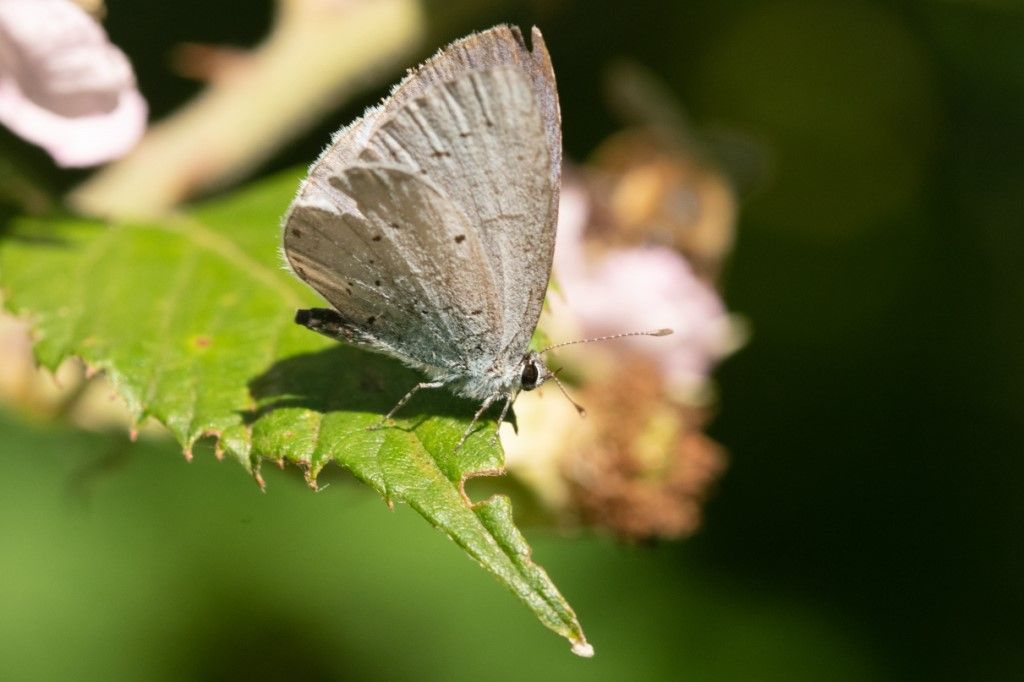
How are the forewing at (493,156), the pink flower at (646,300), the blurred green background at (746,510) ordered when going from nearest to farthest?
the forewing at (493,156), the pink flower at (646,300), the blurred green background at (746,510)

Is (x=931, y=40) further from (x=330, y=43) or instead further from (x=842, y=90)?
(x=330, y=43)

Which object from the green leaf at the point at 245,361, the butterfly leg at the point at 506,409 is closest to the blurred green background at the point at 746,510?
the green leaf at the point at 245,361

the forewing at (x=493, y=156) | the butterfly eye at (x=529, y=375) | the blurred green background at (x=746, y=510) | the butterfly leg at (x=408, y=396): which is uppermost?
the forewing at (x=493, y=156)

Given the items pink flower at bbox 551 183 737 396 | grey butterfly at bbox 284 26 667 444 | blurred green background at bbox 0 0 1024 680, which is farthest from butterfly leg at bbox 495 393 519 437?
blurred green background at bbox 0 0 1024 680

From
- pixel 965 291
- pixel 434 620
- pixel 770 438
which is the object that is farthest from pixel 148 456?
pixel 965 291

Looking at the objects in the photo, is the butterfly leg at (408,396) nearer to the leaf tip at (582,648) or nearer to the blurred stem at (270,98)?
the leaf tip at (582,648)

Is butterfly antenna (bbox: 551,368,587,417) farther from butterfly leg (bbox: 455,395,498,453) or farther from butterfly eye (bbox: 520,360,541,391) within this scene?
butterfly leg (bbox: 455,395,498,453)
